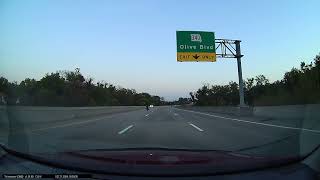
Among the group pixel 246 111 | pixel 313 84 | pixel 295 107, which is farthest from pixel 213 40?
pixel 313 84

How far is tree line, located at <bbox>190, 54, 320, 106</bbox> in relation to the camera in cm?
4016

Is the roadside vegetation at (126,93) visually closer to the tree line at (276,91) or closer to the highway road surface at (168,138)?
the tree line at (276,91)

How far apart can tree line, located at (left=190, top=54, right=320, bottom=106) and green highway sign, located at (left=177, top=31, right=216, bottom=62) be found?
8322 millimetres

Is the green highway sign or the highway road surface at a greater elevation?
the green highway sign

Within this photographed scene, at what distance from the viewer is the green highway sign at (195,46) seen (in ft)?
128

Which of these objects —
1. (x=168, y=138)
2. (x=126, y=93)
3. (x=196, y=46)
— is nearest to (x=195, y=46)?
(x=196, y=46)

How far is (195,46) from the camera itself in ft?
129

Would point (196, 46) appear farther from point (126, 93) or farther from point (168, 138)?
point (126, 93)

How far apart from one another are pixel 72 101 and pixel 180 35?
12.9m

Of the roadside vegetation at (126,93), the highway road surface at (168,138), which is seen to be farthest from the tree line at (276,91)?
the highway road surface at (168,138)

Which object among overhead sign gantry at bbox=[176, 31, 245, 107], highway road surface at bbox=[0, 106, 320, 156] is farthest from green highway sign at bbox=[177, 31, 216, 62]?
highway road surface at bbox=[0, 106, 320, 156]

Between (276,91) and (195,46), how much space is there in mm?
24900

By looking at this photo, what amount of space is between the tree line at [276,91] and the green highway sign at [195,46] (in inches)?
328

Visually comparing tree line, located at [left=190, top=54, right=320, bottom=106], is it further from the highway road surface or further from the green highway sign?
the highway road surface
